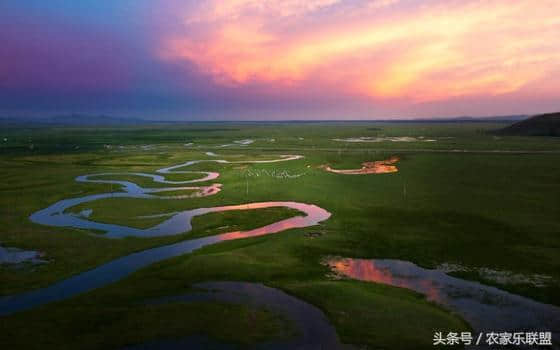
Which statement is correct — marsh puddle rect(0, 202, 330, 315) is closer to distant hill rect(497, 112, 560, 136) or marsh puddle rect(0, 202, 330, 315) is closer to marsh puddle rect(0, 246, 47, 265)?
marsh puddle rect(0, 246, 47, 265)

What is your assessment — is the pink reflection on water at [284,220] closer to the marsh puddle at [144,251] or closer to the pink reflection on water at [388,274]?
the marsh puddle at [144,251]

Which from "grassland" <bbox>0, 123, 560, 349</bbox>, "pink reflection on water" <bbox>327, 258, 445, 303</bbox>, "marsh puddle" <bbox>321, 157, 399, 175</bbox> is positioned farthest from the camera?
"marsh puddle" <bbox>321, 157, 399, 175</bbox>

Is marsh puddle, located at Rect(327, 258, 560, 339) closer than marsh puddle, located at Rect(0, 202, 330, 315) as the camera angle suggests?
Yes

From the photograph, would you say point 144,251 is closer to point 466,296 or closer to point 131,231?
point 131,231

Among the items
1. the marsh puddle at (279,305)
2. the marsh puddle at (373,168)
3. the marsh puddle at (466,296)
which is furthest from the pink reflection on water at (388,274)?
the marsh puddle at (373,168)

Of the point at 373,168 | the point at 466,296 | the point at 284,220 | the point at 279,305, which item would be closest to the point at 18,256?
the point at 279,305

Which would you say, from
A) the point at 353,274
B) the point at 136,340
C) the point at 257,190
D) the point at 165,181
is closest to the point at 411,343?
the point at 353,274

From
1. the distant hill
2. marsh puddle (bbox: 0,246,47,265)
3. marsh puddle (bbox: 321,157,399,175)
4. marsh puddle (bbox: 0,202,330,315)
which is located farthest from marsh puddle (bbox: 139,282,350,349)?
the distant hill
